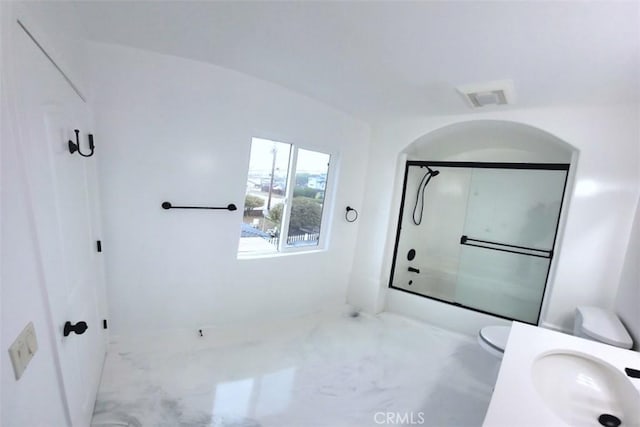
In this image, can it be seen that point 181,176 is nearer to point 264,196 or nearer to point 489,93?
point 264,196

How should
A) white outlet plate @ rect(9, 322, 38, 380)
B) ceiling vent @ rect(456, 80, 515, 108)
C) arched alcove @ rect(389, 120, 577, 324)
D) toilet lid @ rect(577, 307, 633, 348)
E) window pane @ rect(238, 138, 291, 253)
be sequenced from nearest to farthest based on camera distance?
white outlet plate @ rect(9, 322, 38, 380) < toilet lid @ rect(577, 307, 633, 348) < ceiling vent @ rect(456, 80, 515, 108) < window pane @ rect(238, 138, 291, 253) < arched alcove @ rect(389, 120, 577, 324)

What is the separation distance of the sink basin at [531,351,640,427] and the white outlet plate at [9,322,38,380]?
1758 millimetres

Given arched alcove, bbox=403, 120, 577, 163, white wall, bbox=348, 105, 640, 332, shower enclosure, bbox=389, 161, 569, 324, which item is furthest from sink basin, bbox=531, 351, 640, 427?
arched alcove, bbox=403, 120, 577, 163

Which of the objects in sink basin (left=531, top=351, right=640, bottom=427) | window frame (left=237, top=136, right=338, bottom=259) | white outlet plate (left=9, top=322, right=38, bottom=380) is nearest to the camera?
white outlet plate (left=9, top=322, right=38, bottom=380)

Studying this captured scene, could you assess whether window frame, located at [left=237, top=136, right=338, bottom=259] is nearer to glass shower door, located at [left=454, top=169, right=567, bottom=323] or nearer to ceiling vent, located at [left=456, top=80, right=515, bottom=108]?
ceiling vent, located at [left=456, top=80, right=515, bottom=108]

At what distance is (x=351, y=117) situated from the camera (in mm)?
3031

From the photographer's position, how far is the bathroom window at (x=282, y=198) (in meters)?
2.57

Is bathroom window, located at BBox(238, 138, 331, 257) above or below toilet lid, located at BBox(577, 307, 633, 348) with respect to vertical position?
above

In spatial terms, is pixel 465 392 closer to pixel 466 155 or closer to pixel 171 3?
pixel 466 155

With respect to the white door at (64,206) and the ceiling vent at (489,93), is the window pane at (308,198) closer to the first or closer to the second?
the ceiling vent at (489,93)

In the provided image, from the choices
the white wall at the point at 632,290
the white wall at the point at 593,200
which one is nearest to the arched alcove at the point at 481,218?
the white wall at the point at 593,200

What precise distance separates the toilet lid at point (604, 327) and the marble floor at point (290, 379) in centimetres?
83

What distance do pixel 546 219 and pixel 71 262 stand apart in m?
4.11

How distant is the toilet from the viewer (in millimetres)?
1710
